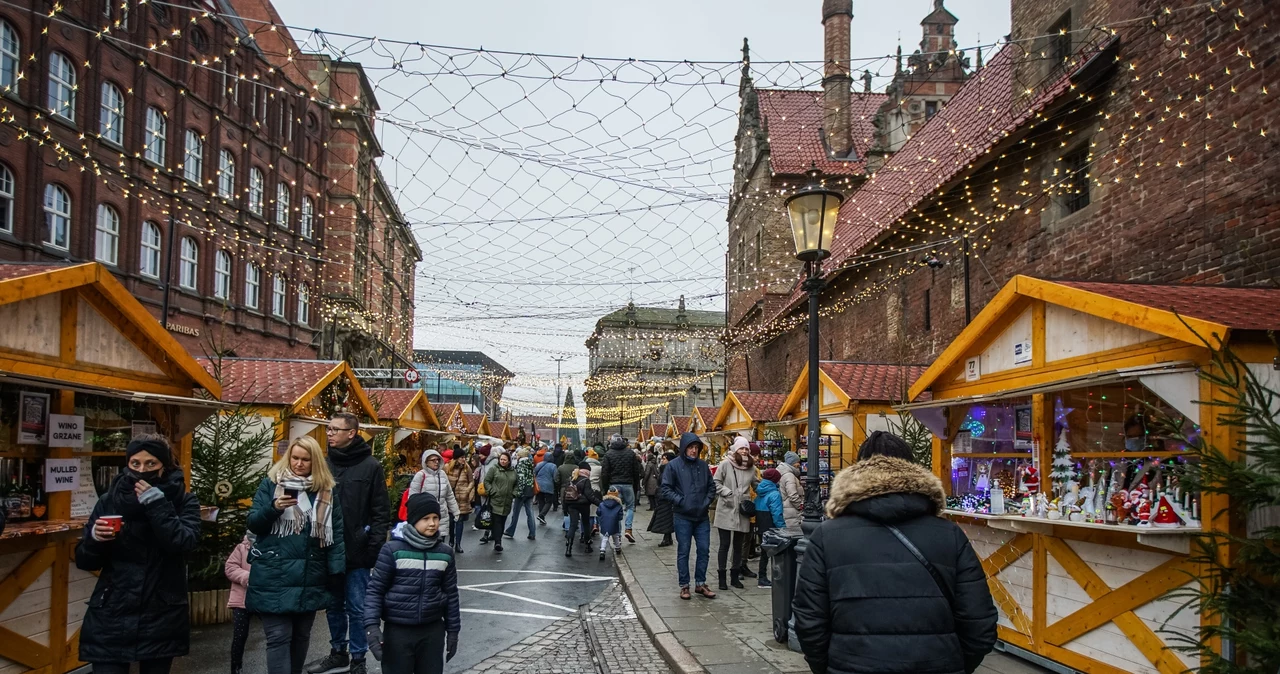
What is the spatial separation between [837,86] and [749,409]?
17.4 meters

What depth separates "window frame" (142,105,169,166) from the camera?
26930 mm

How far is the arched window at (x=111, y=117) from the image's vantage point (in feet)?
80.0

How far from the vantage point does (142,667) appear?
191 inches

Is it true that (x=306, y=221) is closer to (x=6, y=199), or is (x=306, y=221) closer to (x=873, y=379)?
(x=6, y=199)

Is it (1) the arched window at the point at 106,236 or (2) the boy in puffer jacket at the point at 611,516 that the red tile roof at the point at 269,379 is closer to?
(2) the boy in puffer jacket at the point at 611,516

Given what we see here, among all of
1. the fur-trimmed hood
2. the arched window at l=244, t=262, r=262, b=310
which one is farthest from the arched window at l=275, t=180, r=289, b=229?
the fur-trimmed hood

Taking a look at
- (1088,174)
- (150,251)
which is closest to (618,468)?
(1088,174)

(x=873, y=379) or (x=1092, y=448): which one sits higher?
(x=873, y=379)

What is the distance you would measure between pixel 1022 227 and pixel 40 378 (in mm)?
12934

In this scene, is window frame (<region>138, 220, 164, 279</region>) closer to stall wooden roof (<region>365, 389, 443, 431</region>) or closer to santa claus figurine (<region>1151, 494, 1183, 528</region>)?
stall wooden roof (<region>365, 389, 443, 431</region>)

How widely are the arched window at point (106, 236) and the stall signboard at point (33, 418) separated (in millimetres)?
20385

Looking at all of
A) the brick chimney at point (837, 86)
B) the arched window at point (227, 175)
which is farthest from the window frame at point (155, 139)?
the brick chimney at point (837, 86)

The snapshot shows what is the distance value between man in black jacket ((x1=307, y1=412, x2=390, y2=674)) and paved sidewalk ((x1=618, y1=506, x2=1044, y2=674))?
2.45m

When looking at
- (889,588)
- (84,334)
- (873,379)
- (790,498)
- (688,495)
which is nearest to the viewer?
(889,588)
